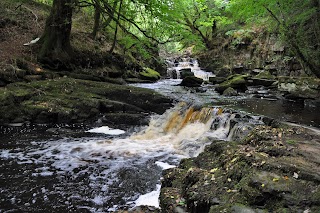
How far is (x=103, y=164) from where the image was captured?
5820mm

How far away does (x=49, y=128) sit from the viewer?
26.8ft

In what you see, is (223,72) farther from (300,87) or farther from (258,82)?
(300,87)

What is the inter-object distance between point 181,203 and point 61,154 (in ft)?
12.5

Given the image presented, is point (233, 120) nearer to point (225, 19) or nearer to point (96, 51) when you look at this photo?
point (96, 51)

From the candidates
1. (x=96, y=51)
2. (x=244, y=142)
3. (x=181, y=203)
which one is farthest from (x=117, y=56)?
(x=181, y=203)

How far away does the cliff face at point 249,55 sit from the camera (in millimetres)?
16334

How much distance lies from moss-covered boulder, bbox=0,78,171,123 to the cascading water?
130 cm

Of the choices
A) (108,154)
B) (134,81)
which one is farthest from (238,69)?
(108,154)

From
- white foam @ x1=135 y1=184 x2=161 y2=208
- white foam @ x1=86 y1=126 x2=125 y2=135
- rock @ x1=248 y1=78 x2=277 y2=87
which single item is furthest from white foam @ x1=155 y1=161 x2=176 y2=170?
rock @ x1=248 y1=78 x2=277 y2=87

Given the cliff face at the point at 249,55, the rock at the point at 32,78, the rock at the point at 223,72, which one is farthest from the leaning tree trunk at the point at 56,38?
the rock at the point at 223,72

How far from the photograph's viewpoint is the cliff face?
16334 mm

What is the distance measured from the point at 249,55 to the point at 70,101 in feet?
52.0

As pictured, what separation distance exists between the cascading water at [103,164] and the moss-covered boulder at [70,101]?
4.26 feet

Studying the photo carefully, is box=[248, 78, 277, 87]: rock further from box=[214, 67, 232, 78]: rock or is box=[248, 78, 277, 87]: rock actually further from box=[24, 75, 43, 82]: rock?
box=[24, 75, 43, 82]: rock
